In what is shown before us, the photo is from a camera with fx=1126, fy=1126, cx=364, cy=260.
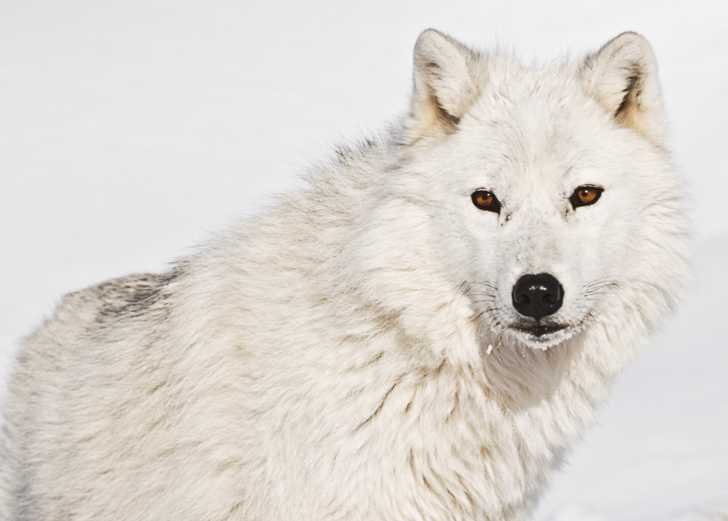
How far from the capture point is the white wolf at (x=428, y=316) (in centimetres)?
562

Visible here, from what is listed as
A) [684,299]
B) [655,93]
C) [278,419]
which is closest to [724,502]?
[684,299]

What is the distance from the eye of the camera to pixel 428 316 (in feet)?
19.0

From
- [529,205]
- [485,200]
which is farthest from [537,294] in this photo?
[485,200]

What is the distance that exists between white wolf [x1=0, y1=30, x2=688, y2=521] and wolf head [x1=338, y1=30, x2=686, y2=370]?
0.04 feet

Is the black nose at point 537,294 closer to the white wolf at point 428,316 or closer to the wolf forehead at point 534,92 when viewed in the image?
the white wolf at point 428,316

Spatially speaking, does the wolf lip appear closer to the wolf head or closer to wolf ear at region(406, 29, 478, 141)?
the wolf head

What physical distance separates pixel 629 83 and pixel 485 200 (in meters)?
1.15

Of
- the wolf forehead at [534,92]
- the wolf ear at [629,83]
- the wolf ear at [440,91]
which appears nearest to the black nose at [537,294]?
the wolf forehead at [534,92]

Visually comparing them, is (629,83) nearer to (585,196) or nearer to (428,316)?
(585,196)

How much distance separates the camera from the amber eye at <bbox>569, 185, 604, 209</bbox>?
5707mm

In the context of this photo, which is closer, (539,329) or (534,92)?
(539,329)

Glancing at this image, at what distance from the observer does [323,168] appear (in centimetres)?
655

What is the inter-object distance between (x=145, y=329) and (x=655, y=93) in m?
3.19

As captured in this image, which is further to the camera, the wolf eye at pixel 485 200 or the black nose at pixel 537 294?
the wolf eye at pixel 485 200
